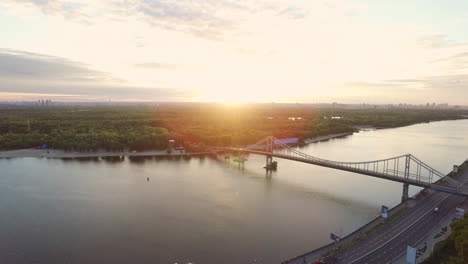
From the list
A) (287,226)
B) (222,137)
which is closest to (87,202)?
(287,226)

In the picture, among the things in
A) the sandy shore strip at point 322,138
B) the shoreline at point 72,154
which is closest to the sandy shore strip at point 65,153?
the shoreline at point 72,154

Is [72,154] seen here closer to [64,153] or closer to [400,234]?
[64,153]

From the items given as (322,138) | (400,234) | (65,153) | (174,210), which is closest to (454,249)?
(400,234)

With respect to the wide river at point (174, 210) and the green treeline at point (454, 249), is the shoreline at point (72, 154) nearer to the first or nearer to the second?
the wide river at point (174, 210)

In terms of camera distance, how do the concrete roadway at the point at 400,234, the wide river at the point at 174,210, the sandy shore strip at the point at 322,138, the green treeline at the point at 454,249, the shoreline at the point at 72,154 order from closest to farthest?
1. the green treeline at the point at 454,249
2. the concrete roadway at the point at 400,234
3. the wide river at the point at 174,210
4. the shoreline at the point at 72,154
5. the sandy shore strip at the point at 322,138

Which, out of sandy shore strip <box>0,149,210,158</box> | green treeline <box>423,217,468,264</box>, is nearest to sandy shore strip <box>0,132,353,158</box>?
sandy shore strip <box>0,149,210,158</box>

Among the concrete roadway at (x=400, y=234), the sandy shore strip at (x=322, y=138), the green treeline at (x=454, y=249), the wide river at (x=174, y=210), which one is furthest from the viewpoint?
the sandy shore strip at (x=322, y=138)
